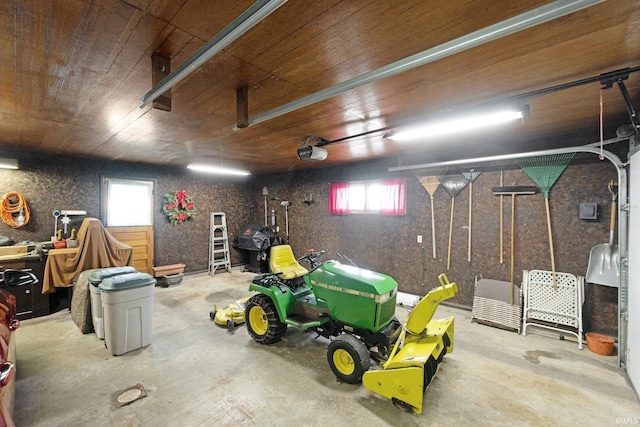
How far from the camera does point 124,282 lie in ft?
9.27

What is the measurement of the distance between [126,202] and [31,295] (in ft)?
7.34

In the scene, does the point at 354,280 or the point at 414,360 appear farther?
the point at 354,280

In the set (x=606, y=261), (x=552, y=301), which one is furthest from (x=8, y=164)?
(x=606, y=261)

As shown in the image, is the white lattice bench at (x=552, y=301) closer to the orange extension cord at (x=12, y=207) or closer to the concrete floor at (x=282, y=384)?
the concrete floor at (x=282, y=384)

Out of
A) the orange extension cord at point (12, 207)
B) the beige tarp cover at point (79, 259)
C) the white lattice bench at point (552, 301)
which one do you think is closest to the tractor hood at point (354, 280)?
the white lattice bench at point (552, 301)

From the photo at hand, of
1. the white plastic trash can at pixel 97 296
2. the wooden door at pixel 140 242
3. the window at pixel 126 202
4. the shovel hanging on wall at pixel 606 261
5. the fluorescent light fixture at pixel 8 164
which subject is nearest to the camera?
the shovel hanging on wall at pixel 606 261

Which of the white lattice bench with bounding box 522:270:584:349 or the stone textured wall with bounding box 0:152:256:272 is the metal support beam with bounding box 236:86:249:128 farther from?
the stone textured wall with bounding box 0:152:256:272

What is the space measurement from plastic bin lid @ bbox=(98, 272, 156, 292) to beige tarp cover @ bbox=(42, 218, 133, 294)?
1.25 m

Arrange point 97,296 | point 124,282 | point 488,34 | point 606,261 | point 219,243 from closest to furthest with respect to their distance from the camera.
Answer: point 488,34, point 124,282, point 606,261, point 97,296, point 219,243

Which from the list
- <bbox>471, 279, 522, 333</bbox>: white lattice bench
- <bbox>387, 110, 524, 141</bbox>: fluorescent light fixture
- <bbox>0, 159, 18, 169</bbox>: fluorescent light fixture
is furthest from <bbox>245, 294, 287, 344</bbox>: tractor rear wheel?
<bbox>0, 159, 18, 169</bbox>: fluorescent light fixture

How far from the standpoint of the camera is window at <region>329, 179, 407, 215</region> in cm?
479

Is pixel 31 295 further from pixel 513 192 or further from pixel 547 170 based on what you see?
pixel 547 170

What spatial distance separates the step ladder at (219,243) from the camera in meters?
6.59

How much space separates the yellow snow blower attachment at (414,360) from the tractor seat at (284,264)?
166 centimetres
